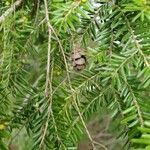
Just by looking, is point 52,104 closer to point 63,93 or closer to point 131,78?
point 63,93

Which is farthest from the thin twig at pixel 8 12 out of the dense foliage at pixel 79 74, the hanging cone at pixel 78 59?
the hanging cone at pixel 78 59

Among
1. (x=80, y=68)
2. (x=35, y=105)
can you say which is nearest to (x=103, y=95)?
(x=80, y=68)

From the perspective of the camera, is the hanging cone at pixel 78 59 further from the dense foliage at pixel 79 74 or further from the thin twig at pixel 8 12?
the thin twig at pixel 8 12

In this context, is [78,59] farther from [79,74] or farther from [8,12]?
[8,12]

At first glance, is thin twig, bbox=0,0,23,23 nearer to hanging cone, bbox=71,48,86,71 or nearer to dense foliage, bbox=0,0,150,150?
dense foliage, bbox=0,0,150,150

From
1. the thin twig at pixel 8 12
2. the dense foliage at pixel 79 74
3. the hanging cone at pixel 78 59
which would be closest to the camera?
the dense foliage at pixel 79 74

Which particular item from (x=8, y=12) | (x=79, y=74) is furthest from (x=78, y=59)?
(x=8, y=12)

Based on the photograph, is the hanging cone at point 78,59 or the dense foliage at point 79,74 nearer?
the dense foliage at point 79,74

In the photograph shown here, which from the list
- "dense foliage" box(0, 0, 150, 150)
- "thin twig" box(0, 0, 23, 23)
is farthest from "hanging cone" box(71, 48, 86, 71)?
"thin twig" box(0, 0, 23, 23)

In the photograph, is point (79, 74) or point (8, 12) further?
point (8, 12)
